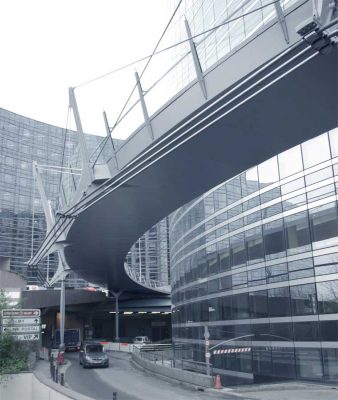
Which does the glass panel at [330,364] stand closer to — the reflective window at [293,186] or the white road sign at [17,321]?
the reflective window at [293,186]

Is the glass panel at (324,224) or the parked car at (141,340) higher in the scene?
the glass panel at (324,224)

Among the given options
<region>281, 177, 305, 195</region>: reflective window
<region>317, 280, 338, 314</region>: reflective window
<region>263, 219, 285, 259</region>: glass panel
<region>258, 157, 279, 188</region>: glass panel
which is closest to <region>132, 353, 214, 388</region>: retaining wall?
<region>317, 280, 338, 314</region>: reflective window

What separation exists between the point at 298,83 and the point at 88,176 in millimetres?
10551

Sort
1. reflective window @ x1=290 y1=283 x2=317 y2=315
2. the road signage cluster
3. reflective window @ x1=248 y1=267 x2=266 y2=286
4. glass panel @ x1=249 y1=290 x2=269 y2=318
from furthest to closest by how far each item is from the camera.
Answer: reflective window @ x1=248 y1=267 x2=266 y2=286
glass panel @ x1=249 y1=290 x2=269 y2=318
reflective window @ x1=290 y1=283 x2=317 y2=315
the road signage cluster

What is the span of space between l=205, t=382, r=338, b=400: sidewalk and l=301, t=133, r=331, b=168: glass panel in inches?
408

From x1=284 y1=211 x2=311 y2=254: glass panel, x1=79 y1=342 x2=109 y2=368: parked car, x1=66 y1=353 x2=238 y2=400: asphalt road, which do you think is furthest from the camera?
x1=79 y1=342 x2=109 y2=368: parked car

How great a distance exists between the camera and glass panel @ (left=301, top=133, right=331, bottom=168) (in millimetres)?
22906

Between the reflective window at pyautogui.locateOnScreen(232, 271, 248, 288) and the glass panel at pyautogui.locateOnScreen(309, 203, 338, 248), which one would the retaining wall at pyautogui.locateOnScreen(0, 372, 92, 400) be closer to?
the glass panel at pyautogui.locateOnScreen(309, 203, 338, 248)

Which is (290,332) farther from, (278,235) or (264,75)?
(264,75)

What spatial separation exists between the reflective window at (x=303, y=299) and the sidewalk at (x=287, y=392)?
331 centimetres

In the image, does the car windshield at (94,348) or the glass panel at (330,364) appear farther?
the car windshield at (94,348)

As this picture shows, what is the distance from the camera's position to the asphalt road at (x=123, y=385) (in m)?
21.1

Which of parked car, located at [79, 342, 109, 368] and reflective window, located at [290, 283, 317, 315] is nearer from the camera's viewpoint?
reflective window, located at [290, 283, 317, 315]

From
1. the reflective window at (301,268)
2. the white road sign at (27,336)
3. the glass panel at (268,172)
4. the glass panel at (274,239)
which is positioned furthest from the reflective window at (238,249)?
the white road sign at (27,336)
